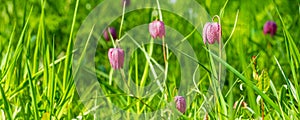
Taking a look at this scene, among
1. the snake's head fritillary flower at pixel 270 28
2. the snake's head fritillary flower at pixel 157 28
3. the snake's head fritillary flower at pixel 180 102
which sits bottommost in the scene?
the snake's head fritillary flower at pixel 180 102

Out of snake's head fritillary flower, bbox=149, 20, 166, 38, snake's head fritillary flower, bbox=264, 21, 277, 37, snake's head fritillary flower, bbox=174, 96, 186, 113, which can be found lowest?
snake's head fritillary flower, bbox=174, 96, 186, 113

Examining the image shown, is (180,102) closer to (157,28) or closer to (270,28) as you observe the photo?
(157,28)

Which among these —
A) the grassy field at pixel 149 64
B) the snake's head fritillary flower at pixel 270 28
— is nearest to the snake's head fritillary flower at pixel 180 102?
the grassy field at pixel 149 64

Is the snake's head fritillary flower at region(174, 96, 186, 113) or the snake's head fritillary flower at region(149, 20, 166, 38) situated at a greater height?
the snake's head fritillary flower at region(149, 20, 166, 38)

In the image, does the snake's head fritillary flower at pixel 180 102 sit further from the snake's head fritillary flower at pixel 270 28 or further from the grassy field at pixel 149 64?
the snake's head fritillary flower at pixel 270 28

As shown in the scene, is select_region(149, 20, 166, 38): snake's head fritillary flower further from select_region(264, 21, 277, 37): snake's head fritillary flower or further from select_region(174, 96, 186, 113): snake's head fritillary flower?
select_region(264, 21, 277, 37): snake's head fritillary flower

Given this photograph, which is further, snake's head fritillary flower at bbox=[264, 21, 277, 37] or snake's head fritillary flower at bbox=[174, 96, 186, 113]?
snake's head fritillary flower at bbox=[264, 21, 277, 37]

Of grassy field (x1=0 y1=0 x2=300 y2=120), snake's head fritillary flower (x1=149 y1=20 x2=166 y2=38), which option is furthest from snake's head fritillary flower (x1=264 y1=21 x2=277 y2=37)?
snake's head fritillary flower (x1=149 y1=20 x2=166 y2=38)
